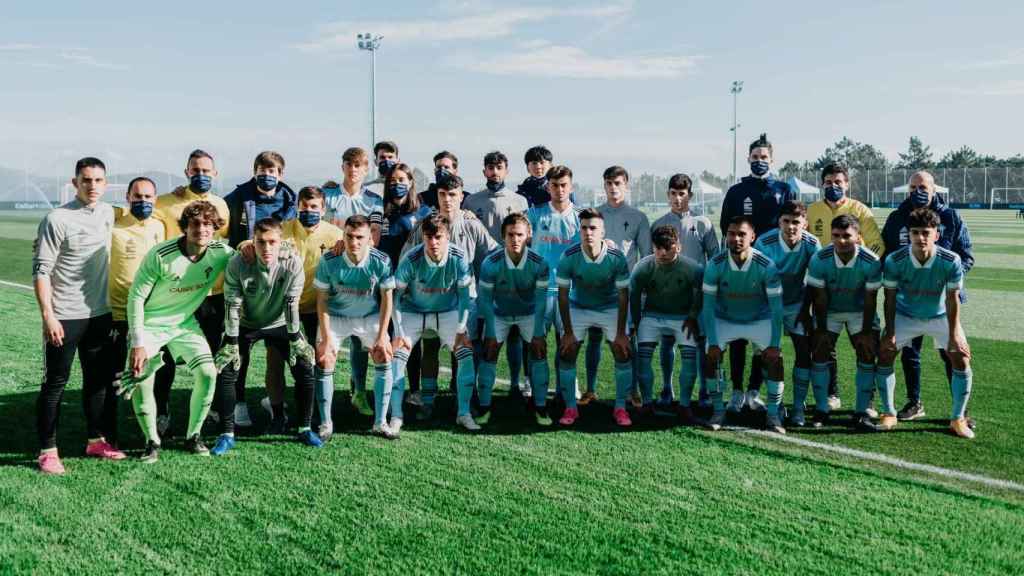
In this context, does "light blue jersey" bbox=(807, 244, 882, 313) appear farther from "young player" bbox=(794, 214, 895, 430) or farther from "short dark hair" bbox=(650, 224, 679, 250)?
"short dark hair" bbox=(650, 224, 679, 250)

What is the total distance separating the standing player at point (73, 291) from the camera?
449 cm

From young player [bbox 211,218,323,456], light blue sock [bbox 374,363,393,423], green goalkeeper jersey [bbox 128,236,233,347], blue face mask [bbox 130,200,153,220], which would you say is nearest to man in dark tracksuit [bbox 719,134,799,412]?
light blue sock [bbox 374,363,393,423]

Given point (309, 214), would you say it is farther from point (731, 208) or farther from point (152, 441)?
point (731, 208)

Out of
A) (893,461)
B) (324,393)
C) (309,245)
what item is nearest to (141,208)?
(309,245)

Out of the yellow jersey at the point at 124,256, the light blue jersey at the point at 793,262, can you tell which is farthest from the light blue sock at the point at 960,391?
the yellow jersey at the point at 124,256

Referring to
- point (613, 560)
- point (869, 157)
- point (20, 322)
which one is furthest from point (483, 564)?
point (869, 157)

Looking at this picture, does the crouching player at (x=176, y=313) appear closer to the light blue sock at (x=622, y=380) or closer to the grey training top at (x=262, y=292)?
the grey training top at (x=262, y=292)

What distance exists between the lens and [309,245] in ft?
18.4

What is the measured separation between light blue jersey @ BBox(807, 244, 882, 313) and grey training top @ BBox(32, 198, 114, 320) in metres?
4.59

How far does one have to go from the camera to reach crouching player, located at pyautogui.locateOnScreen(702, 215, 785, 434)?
18.2ft

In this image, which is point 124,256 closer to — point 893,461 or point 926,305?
point 893,461

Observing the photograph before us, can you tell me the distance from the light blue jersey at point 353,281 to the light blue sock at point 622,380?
1.72 metres

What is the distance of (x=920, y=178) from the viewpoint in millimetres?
5941

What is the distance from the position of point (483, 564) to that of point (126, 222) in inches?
126
